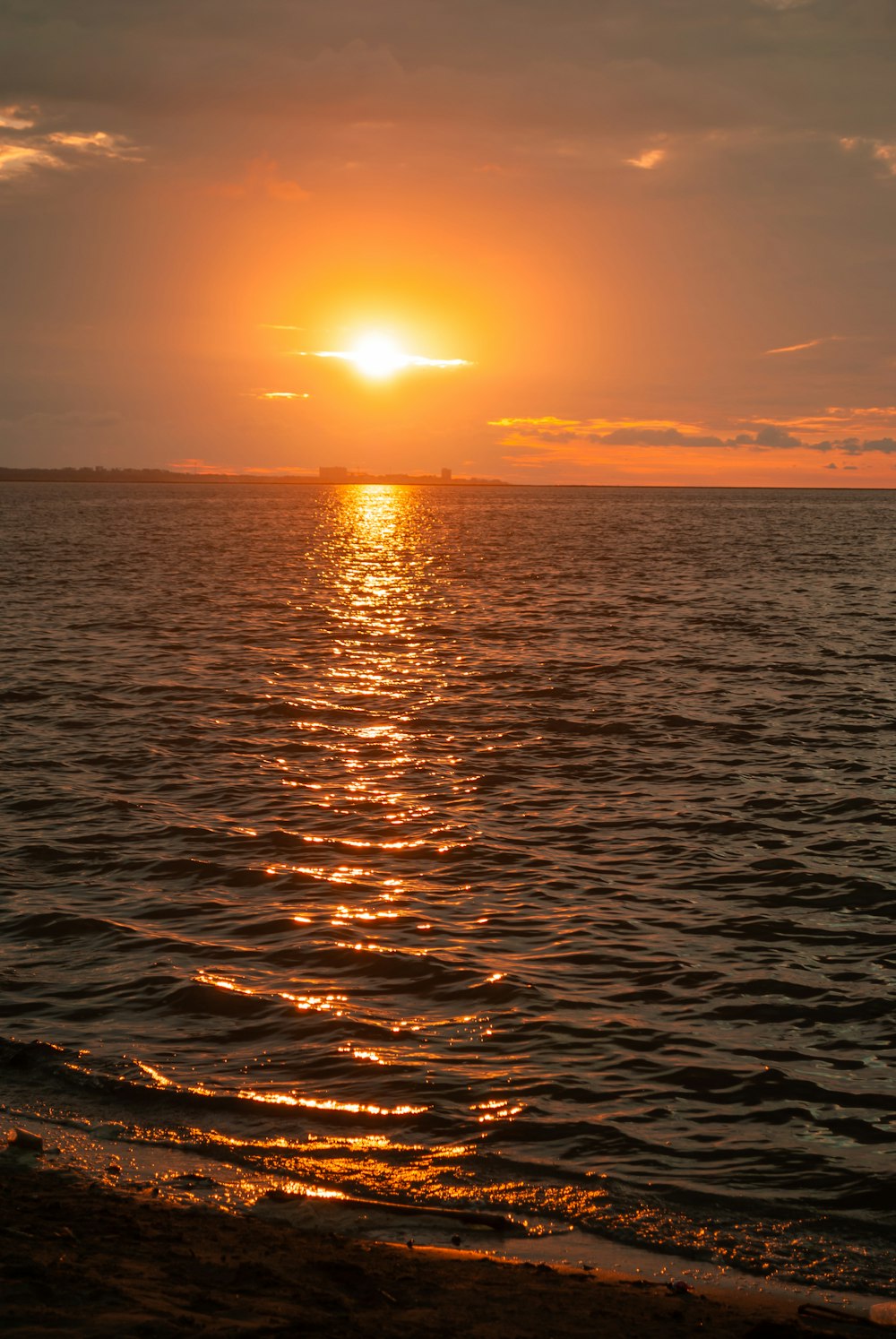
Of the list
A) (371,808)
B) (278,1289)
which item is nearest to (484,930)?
(371,808)

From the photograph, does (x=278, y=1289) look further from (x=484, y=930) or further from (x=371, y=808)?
(x=371, y=808)

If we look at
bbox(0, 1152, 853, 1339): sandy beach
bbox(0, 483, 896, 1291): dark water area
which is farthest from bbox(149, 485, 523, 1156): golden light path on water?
bbox(0, 1152, 853, 1339): sandy beach

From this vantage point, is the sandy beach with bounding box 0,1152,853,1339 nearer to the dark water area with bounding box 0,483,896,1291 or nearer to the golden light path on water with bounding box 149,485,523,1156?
the dark water area with bounding box 0,483,896,1291

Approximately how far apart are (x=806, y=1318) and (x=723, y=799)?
13587mm

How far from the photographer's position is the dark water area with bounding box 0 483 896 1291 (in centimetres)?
907

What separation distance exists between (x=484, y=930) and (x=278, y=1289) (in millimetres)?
7499

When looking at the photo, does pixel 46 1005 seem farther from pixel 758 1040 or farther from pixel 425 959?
pixel 758 1040

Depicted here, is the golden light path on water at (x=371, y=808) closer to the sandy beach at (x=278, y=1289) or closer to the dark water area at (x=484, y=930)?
the dark water area at (x=484, y=930)

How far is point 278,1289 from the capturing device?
6652mm

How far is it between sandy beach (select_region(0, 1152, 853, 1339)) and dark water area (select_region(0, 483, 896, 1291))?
1028 millimetres

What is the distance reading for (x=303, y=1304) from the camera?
648cm

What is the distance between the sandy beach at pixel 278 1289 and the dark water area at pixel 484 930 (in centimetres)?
103

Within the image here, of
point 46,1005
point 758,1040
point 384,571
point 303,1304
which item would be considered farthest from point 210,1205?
point 384,571

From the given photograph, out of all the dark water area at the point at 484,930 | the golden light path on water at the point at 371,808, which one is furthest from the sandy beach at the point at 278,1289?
the golden light path on water at the point at 371,808
